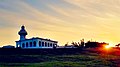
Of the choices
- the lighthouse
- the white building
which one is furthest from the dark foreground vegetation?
the lighthouse

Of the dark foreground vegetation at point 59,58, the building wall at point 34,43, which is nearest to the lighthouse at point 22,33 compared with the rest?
the building wall at point 34,43

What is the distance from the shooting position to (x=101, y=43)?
294 ft

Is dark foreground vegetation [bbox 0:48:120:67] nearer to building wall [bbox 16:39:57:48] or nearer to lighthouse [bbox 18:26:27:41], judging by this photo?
building wall [bbox 16:39:57:48]

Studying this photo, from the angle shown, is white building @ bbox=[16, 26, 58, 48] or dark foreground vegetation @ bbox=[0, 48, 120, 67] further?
white building @ bbox=[16, 26, 58, 48]

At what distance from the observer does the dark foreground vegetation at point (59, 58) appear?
5407 centimetres

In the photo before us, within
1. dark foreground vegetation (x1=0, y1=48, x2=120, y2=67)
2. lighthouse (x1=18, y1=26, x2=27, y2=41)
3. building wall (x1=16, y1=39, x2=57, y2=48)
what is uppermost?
lighthouse (x1=18, y1=26, x2=27, y2=41)

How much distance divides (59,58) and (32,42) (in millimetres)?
26635

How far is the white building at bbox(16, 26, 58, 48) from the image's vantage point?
279ft

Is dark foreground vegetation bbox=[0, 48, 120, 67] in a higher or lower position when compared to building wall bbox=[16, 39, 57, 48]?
lower

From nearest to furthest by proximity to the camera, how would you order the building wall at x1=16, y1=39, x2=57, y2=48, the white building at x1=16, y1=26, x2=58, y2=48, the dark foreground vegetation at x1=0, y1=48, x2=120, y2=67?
1. the dark foreground vegetation at x1=0, y1=48, x2=120, y2=67
2. the building wall at x1=16, y1=39, x2=57, y2=48
3. the white building at x1=16, y1=26, x2=58, y2=48

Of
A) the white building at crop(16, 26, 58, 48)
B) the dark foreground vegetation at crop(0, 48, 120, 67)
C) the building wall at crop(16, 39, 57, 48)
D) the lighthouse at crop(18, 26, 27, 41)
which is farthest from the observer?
the lighthouse at crop(18, 26, 27, 41)

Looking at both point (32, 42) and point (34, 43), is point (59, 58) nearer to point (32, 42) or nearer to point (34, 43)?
point (34, 43)

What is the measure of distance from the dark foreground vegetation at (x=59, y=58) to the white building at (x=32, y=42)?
17.5 m

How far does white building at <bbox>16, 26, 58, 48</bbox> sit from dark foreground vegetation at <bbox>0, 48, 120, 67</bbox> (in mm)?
17506
